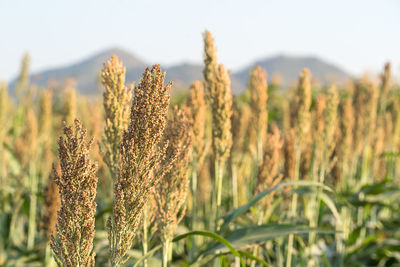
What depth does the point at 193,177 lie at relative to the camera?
3.12 meters

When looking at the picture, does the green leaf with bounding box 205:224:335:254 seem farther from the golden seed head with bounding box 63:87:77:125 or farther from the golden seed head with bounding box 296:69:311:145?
the golden seed head with bounding box 63:87:77:125

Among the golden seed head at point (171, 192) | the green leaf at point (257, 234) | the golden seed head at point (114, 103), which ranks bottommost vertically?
the green leaf at point (257, 234)

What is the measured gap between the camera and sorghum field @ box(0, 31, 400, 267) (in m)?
1.38

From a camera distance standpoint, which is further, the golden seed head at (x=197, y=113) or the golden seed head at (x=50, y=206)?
the golden seed head at (x=50, y=206)

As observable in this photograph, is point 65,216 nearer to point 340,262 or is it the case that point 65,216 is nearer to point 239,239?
point 239,239

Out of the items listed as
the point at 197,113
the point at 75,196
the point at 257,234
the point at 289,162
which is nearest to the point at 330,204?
the point at 289,162

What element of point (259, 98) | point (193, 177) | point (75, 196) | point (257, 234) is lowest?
point (257, 234)

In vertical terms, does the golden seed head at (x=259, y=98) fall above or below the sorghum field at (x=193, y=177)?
above

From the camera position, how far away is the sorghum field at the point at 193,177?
4.53ft

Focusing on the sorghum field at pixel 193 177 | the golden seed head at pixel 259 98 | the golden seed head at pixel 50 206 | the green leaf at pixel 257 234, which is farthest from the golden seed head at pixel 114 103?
the golden seed head at pixel 259 98

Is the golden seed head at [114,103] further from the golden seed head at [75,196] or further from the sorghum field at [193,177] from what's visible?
the golden seed head at [75,196]

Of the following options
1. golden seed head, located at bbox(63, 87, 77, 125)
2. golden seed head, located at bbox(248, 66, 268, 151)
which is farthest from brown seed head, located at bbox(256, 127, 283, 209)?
golden seed head, located at bbox(63, 87, 77, 125)

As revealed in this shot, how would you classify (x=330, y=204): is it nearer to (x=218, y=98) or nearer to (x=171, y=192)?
(x=218, y=98)

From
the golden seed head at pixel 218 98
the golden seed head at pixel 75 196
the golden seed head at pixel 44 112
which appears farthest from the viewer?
the golden seed head at pixel 44 112
